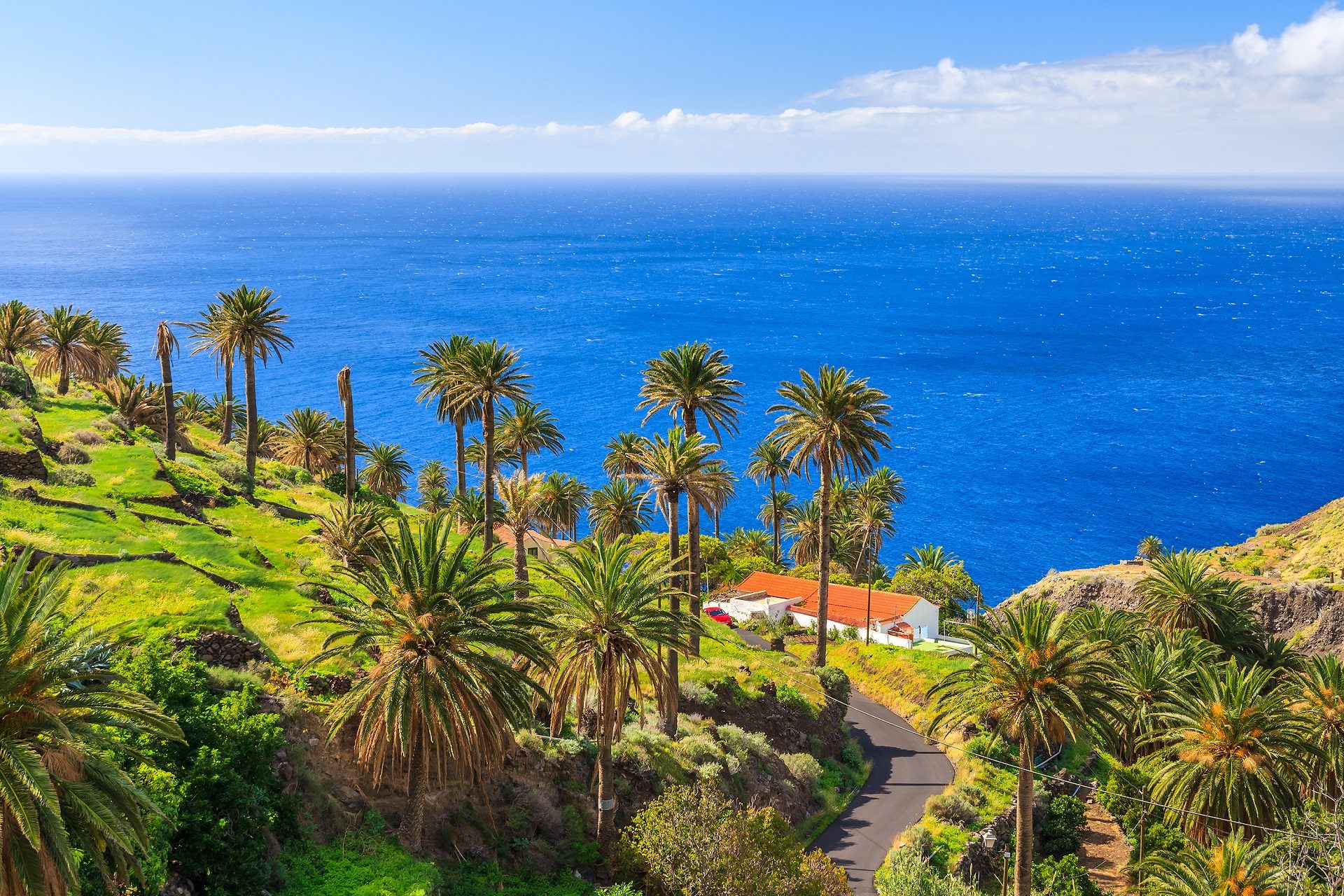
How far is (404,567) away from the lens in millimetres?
24984

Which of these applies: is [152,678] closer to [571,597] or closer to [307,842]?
[307,842]

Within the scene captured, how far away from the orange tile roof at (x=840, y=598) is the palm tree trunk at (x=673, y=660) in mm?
24296

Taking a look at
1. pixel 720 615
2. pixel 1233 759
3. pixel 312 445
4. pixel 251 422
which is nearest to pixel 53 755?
pixel 1233 759

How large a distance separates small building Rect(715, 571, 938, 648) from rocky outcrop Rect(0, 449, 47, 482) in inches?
1932

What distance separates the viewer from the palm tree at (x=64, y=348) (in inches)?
2534

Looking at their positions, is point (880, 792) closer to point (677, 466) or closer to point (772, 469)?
point (677, 466)

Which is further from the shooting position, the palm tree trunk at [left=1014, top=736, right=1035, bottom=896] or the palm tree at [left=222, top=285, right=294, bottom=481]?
the palm tree at [left=222, top=285, right=294, bottom=481]

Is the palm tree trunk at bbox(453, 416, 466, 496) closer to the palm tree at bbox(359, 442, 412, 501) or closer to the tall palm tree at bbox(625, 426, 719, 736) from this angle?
the palm tree at bbox(359, 442, 412, 501)

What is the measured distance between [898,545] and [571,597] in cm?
8757

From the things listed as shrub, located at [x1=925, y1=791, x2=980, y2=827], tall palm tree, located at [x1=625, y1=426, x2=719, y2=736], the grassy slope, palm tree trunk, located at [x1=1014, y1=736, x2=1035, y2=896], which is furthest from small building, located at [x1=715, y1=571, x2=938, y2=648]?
palm tree trunk, located at [x1=1014, y1=736, x2=1035, y2=896]

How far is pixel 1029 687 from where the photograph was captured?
3219 centimetres

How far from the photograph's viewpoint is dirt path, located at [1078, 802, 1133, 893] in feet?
137


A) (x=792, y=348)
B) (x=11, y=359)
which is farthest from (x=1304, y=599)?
(x=792, y=348)

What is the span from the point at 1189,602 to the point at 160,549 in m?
51.1
